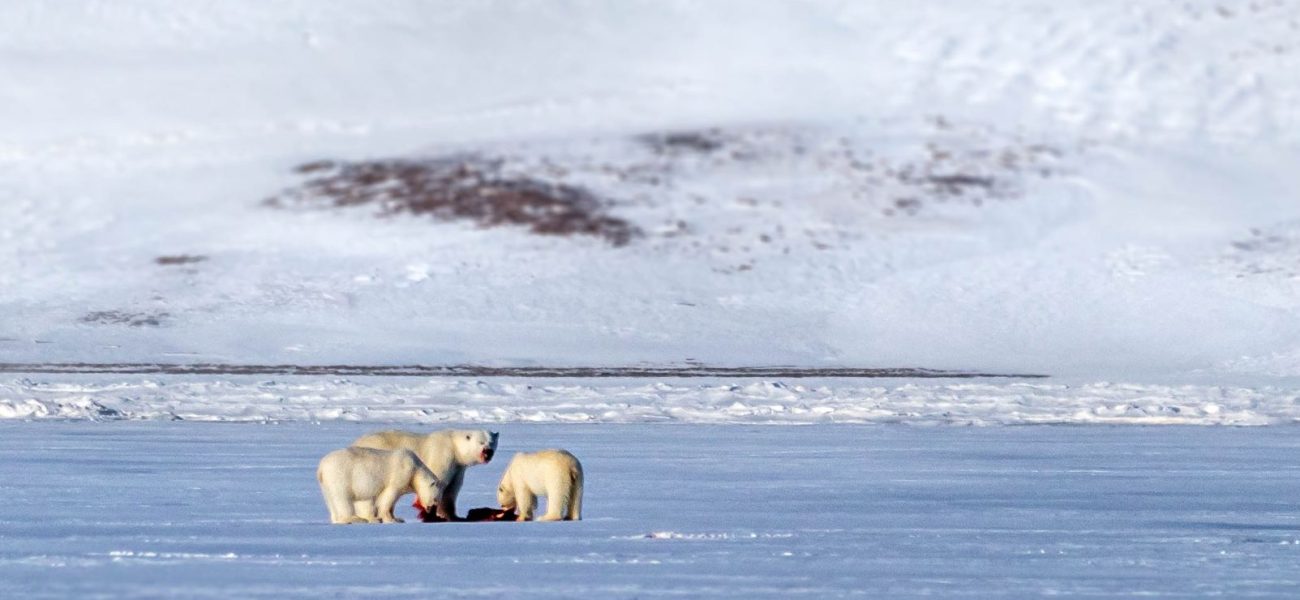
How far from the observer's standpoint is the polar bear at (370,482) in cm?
787

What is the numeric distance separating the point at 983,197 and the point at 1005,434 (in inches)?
699

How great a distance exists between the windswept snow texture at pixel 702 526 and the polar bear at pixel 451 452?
0.23m

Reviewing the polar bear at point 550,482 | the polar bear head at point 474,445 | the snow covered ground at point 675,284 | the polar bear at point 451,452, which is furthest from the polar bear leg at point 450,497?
the snow covered ground at point 675,284

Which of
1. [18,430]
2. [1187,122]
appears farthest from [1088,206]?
[18,430]

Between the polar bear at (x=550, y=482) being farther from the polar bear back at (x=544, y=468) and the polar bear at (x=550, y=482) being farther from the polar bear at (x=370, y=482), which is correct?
the polar bear at (x=370, y=482)

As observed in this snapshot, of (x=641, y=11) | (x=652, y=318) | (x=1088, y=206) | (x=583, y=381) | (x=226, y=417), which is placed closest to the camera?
(x=226, y=417)

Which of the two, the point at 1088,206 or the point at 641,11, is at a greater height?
the point at 641,11

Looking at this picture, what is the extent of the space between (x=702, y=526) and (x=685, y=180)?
23710 mm

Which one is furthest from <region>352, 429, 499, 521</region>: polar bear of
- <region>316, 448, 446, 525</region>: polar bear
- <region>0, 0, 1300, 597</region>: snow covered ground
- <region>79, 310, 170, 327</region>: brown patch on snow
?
<region>79, 310, 170, 327</region>: brown patch on snow

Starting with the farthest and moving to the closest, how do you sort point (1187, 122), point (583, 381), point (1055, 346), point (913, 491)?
point (1187, 122)
point (1055, 346)
point (583, 381)
point (913, 491)

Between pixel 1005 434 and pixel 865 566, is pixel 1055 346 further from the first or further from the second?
pixel 865 566

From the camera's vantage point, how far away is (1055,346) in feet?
78.5

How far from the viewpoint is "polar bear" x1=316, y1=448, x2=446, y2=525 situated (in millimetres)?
7871

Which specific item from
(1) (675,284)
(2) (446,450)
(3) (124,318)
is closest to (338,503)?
(2) (446,450)
